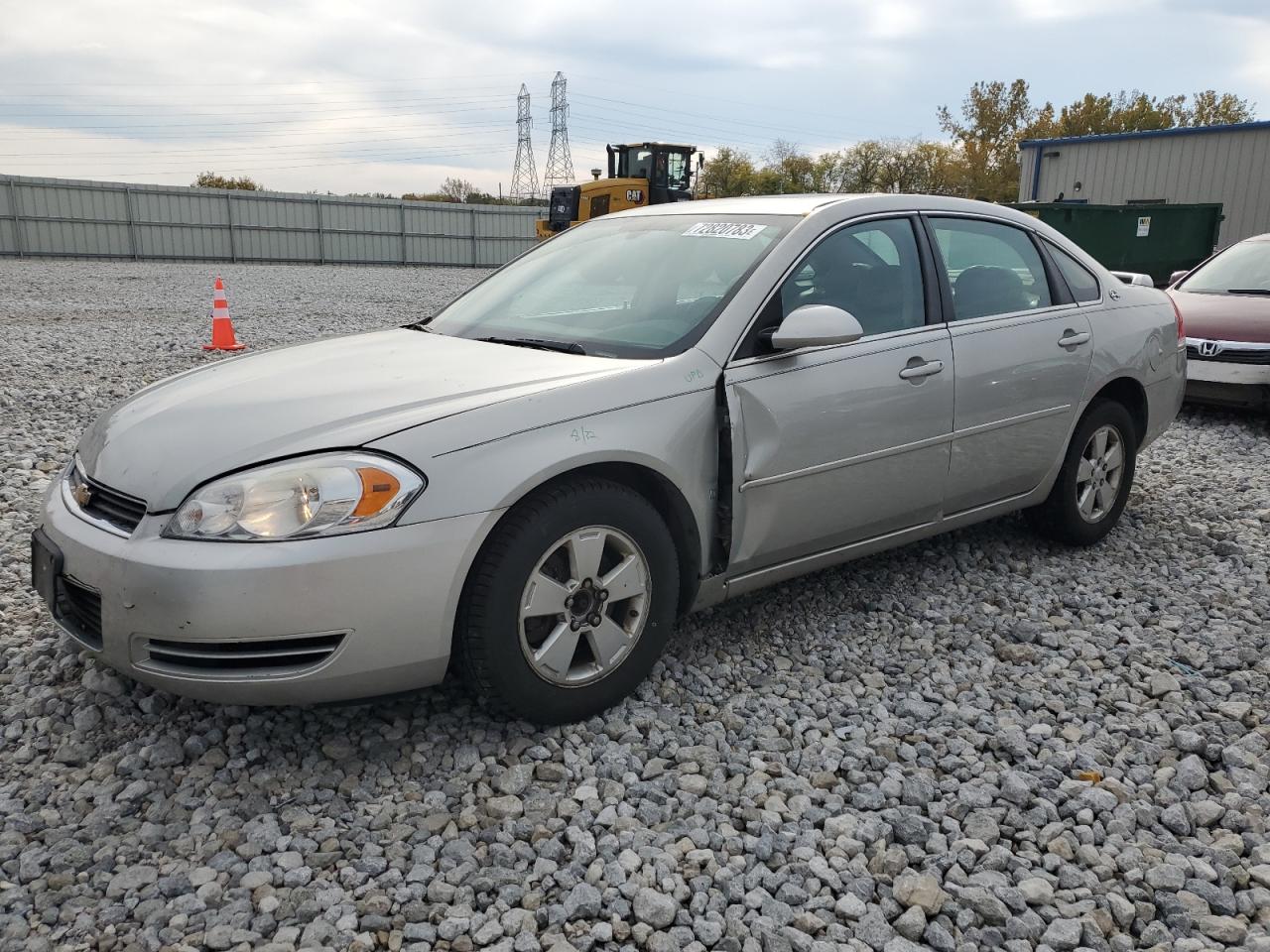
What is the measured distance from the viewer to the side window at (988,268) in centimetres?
416

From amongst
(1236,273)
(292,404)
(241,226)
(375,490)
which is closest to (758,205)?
(292,404)

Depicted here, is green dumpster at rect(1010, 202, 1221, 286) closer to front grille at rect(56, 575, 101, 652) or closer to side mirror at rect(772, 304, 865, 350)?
side mirror at rect(772, 304, 865, 350)

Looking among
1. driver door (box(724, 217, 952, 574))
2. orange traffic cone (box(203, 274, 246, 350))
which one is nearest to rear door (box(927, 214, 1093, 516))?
driver door (box(724, 217, 952, 574))

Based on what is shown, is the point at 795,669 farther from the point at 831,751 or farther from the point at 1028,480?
the point at 1028,480

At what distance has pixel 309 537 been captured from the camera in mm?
2586

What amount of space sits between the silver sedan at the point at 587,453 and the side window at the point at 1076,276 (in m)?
0.01

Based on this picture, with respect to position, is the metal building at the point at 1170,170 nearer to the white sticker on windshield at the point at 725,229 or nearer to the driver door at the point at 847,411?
the driver door at the point at 847,411

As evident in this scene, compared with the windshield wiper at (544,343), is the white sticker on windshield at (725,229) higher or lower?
higher

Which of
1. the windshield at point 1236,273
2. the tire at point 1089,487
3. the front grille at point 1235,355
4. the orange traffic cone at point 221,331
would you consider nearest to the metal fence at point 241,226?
the orange traffic cone at point 221,331

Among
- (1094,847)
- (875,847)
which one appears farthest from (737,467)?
(1094,847)

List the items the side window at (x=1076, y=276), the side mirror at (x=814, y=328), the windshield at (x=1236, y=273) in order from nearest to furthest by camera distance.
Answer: the side mirror at (x=814, y=328) → the side window at (x=1076, y=276) → the windshield at (x=1236, y=273)

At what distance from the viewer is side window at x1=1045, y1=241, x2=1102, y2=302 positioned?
4645 mm

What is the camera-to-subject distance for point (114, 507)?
2844 mm

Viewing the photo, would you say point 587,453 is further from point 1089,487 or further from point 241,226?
point 241,226
